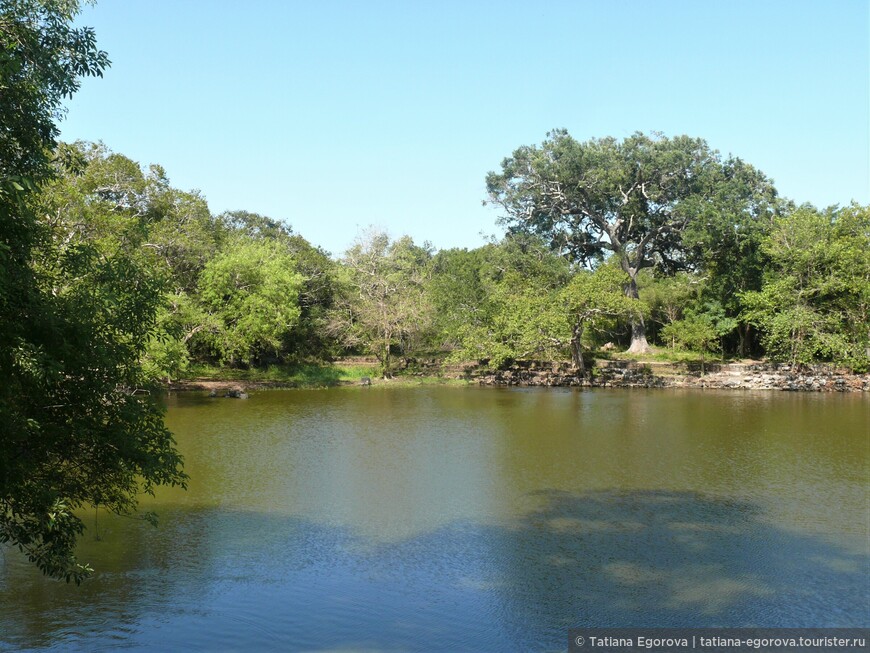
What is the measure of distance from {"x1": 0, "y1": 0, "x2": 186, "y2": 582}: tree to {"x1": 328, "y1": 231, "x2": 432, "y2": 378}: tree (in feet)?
98.4

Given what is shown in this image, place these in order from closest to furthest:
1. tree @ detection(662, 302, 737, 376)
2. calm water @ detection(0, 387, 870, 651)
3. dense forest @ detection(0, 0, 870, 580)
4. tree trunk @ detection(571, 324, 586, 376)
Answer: calm water @ detection(0, 387, 870, 651) → dense forest @ detection(0, 0, 870, 580) → tree trunk @ detection(571, 324, 586, 376) → tree @ detection(662, 302, 737, 376)

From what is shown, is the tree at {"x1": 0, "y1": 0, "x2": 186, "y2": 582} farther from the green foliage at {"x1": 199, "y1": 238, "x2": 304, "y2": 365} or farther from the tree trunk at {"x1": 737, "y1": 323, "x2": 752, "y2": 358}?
the tree trunk at {"x1": 737, "y1": 323, "x2": 752, "y2": 358}

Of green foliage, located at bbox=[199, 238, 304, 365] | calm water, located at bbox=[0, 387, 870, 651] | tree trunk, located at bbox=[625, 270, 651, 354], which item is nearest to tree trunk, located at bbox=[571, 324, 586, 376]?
tree trunk, located at bbox=[625, 270, 651, 354]

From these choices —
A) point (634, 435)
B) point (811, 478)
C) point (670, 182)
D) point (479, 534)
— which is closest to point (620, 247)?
point (670, 182)

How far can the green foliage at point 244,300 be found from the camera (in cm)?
3459

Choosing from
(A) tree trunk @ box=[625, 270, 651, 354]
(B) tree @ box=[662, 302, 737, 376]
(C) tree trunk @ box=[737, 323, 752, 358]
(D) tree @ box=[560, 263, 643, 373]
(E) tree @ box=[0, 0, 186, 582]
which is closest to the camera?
(E) tree @ box=[0, 0, 186, 582]

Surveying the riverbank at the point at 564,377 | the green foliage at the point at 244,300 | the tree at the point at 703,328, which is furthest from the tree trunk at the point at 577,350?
the green foliage at the point at 244,300

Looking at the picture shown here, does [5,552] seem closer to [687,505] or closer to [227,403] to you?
[687,505]

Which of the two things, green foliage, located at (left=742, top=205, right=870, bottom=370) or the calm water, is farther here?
green foliage, located at (left=742, top=205, right=870, bottom=370)

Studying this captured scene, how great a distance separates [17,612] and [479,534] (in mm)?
7321

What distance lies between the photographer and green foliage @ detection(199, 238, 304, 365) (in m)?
34.6

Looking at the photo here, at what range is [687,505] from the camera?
15.4 meters

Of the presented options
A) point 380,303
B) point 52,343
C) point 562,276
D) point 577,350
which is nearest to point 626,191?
point 562,276

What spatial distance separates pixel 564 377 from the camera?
39.0 metres
